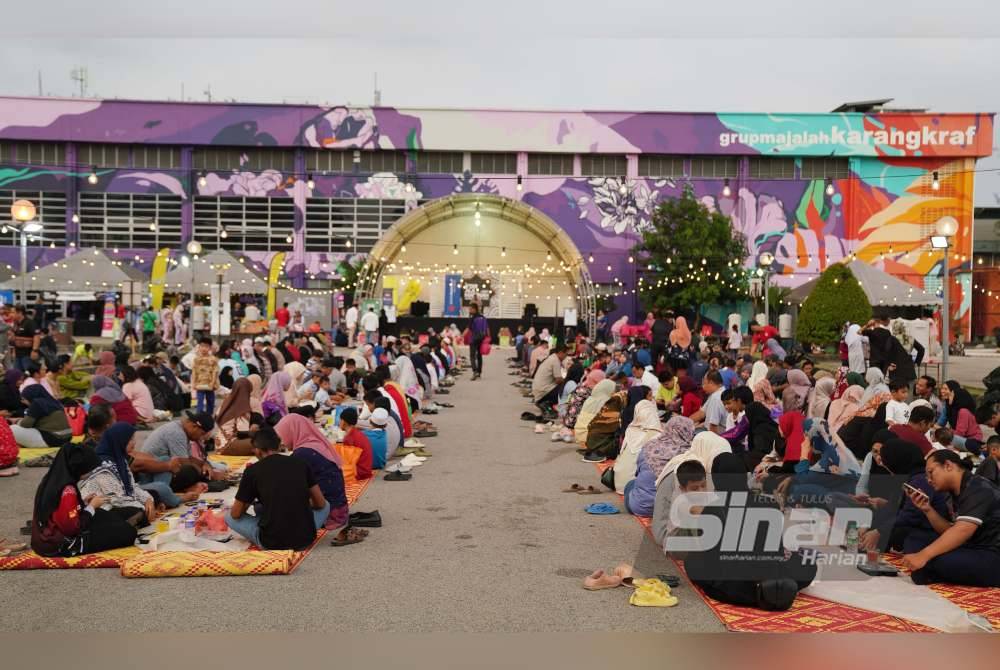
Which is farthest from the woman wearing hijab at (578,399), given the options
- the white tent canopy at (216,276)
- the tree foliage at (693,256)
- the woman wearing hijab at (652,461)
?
the tree foliage at (693,256)

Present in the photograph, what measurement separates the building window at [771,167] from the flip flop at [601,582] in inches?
1288

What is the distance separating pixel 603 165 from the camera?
1436 inches

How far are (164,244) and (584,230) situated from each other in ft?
52.3

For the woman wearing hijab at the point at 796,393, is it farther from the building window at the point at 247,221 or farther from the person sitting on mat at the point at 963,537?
the building window at the point at 247,221

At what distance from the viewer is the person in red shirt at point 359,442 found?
9.15 m

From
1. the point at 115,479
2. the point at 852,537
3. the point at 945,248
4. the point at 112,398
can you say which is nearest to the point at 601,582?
the point at 852,537

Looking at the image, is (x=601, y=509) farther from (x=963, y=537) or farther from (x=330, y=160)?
(x=330, y=160)

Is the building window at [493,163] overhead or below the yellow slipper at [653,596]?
overhead

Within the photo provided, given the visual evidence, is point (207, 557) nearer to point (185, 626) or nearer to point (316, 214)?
point (185, 626)

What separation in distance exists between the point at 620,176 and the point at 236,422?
27282 millimetres

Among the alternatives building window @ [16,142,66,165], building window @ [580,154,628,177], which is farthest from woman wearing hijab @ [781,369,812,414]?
building window @ [16,142,66,165]

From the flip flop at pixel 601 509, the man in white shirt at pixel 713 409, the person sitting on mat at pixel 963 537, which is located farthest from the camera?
the man in white shirt at pixel 713 409

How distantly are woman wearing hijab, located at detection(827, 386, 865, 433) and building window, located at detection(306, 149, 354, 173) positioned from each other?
28.4 m

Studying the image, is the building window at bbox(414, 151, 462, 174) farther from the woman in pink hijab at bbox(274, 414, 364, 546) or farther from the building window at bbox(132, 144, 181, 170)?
the woman in pink hijab at bbox(274, 414, 364, 546)
